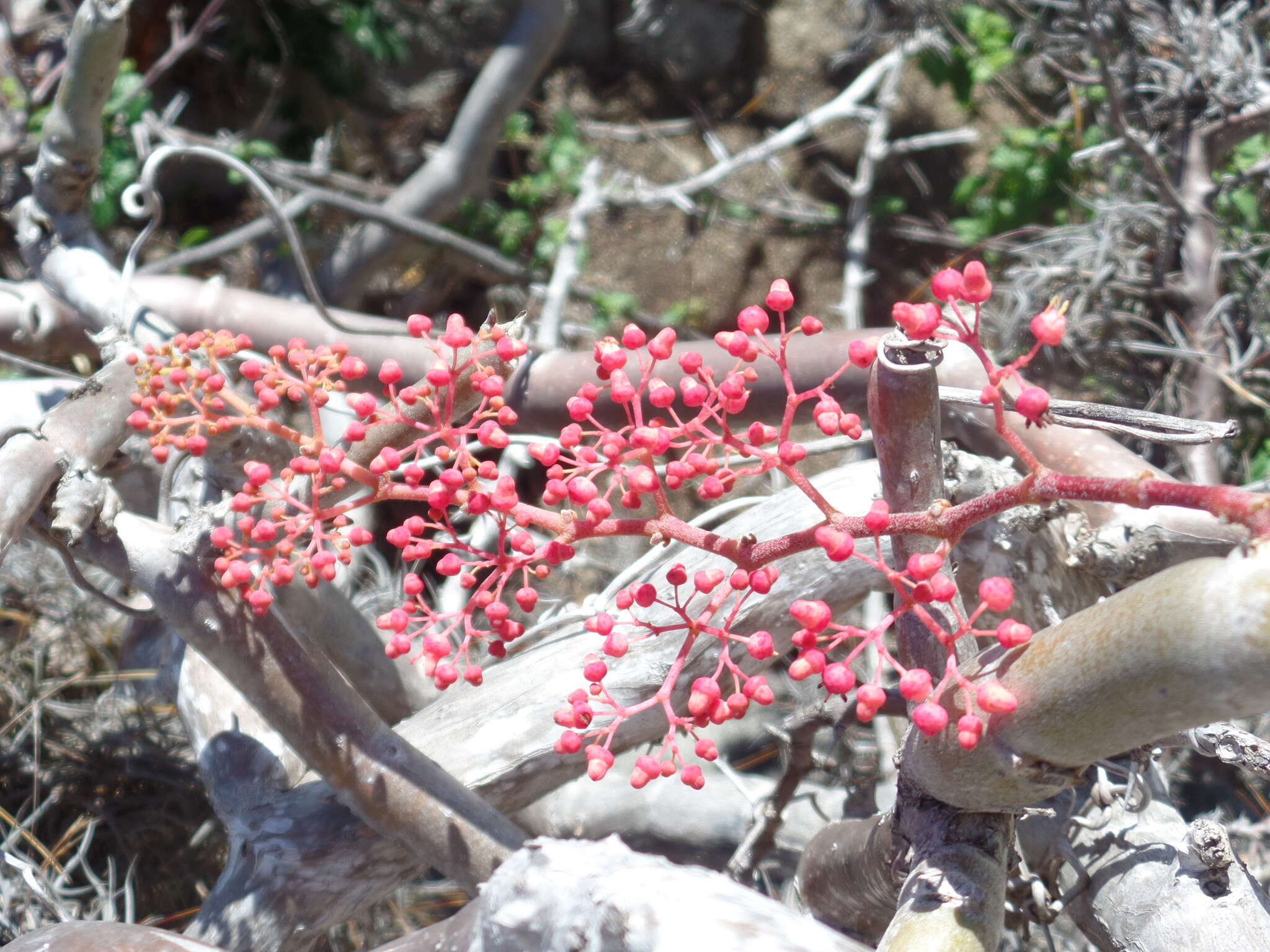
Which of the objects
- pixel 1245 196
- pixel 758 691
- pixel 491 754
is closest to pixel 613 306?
pixel 1245 196

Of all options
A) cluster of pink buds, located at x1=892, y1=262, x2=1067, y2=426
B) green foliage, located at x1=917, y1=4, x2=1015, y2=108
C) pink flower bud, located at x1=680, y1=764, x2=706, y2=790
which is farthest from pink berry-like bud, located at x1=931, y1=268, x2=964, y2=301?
green foliage, located at x1=917, y1=4, x2=1015, y2=108

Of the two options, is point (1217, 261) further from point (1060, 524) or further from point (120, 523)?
point (120, 523)

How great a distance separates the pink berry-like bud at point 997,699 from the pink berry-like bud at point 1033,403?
18 cm

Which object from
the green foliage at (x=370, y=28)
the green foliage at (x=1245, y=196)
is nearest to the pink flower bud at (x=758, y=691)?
the green foliage at (x=1245, y=196)

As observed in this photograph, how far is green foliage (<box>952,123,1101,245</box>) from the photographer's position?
2.57 m

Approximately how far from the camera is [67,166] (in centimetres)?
156

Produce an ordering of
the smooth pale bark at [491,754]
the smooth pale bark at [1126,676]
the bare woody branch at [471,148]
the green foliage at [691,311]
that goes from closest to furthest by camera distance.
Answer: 1. the smooth pale bark at [1126,676]
2. the smooth pale bark at [491,754]
3. the bare woody branch at [471,148]
4. the green foliage at [691,311]

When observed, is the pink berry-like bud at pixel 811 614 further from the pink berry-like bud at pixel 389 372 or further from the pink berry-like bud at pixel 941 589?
the pink berry-like bud at pixel 389 372

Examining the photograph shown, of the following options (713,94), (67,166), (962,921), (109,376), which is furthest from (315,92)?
(962,921)

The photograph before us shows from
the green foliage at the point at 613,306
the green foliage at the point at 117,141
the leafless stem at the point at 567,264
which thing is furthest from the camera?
the green foliage at the point at 613,306

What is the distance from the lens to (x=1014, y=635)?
2.02 ft

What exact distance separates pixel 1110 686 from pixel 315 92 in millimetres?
3464

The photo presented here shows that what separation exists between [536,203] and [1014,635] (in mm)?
2929

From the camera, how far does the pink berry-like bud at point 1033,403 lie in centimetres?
60
